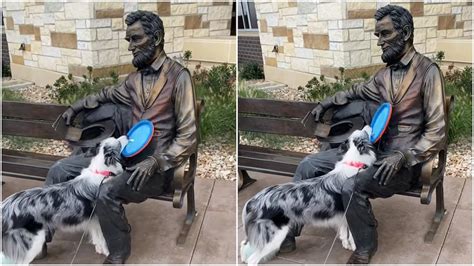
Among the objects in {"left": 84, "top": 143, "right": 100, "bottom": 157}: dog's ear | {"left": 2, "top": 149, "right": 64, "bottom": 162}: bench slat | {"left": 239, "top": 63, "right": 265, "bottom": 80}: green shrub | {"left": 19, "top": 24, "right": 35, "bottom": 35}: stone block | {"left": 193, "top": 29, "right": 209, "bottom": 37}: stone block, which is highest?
{"left": 19, "top": 24, "right": 35, "bottom": 35}: stone block

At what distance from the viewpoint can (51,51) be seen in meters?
2.58

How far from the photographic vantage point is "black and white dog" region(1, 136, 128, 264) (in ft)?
6.81

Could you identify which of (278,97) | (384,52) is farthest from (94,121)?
(384,52)

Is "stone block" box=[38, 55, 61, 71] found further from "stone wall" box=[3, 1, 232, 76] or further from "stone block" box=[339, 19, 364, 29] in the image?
"stone block" box=[339, 19, 364, 29]

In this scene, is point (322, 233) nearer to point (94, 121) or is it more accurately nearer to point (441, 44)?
point (441, 44)

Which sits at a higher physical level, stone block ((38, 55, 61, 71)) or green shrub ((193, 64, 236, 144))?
stone block ((38, 55, 61, 71))

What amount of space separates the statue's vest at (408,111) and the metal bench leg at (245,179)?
0.70 metres

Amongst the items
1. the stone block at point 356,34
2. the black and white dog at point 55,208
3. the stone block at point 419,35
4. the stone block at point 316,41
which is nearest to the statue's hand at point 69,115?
the black and white dog at point 55,208

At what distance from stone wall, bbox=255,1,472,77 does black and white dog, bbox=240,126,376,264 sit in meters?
0.48

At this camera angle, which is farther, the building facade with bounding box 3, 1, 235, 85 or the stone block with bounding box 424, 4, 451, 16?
the building facade with bounding box 3, 1, 235, 85

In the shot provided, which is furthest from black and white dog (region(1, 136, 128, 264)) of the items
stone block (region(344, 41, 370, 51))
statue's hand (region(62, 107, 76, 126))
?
stone block (region(344, 41, 370, 51))

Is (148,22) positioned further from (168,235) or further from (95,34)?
(168,235)

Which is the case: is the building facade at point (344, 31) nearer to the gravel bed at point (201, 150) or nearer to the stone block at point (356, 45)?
the stone block at point (356, 45)

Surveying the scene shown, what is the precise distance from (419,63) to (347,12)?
44 centimetres
